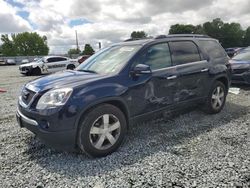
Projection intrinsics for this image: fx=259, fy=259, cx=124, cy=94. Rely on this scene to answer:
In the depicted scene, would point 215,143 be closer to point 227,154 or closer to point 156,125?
point 227,154

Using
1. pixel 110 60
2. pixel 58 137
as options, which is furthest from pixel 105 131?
pixel 110 60

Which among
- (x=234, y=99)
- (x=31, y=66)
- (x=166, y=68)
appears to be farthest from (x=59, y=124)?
(x=31, y=66)

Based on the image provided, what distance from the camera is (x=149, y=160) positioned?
3.63m

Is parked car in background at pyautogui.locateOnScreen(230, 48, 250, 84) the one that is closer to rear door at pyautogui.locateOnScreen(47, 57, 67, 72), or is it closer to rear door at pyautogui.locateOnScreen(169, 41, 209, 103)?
rear door at pyautogui.locateOnScreen(169, 41, 209, 103)

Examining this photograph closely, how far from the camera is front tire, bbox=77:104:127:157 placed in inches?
140

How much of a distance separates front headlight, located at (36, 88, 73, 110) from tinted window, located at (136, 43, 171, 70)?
1.33m

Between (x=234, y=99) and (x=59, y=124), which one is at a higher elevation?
(x=59, y=124)

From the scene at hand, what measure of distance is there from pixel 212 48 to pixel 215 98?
1.13 m

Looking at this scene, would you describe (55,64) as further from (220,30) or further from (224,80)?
(220,30)

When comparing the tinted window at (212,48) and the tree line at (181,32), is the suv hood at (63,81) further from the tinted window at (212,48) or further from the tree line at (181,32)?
the tree line at (181,32)

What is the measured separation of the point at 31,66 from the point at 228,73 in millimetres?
14515

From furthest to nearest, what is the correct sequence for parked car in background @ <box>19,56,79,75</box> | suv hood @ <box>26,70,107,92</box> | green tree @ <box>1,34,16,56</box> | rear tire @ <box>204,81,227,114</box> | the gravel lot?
green tree @ <box>1,34,16,56</box>
parked car in background @ <box>19,56,79,75</box>
rear tire @ <box>204,81,227,114</box>
suv hood @ <box>26,70,107,92</box>
the gravel lot

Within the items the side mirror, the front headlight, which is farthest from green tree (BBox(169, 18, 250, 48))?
the front headlight

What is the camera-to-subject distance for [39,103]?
11.7ft
